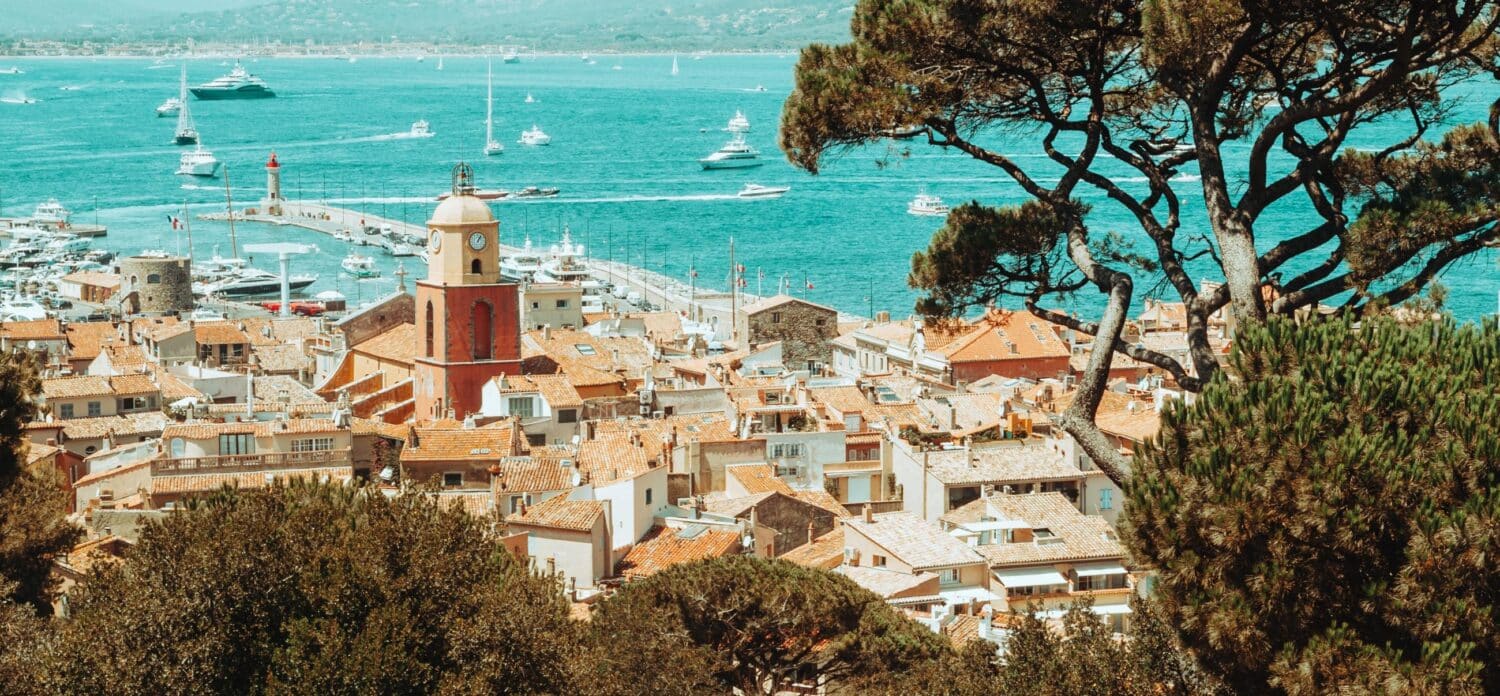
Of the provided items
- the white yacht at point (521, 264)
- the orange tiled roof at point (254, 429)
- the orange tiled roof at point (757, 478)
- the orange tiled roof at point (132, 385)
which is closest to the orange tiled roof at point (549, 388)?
the orange tiled roof at point (254, 429)

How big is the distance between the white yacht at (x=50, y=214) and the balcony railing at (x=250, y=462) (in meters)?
68.2

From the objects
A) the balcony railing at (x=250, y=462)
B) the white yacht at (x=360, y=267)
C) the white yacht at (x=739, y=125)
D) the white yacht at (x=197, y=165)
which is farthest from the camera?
the white yacht at (x=739, y=125)

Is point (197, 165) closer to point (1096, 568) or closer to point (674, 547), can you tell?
point (674, 547)

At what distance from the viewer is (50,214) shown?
9594 centimetres

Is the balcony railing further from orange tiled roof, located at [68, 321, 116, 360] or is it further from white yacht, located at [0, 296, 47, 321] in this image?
white yacht, located at [0, 296, 47, 321]

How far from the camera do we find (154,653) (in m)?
11.4

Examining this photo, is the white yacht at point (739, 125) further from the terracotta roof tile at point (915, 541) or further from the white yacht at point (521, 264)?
the terracotta roof tile at point (915, 541)

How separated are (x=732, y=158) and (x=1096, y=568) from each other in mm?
117628

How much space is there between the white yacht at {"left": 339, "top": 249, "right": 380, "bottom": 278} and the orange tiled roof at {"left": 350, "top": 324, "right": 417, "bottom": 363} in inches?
1505

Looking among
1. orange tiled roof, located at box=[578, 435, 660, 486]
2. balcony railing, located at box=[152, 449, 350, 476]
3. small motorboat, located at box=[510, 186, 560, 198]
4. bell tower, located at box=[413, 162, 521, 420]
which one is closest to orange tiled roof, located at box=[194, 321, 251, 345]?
bell tower, located at box=[413, 162, 521, 420]

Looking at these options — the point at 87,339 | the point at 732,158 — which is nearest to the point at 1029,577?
the point at 87,339

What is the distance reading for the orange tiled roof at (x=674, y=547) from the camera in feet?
75.9

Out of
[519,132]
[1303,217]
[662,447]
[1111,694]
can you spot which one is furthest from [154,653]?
[519,132]

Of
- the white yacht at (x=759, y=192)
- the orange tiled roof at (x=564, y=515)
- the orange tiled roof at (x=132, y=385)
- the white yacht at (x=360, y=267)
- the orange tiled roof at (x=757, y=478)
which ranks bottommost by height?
the white yacht at (x=759, y=192)
